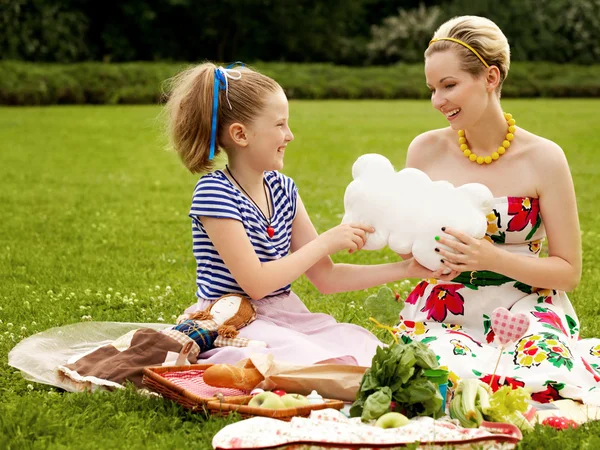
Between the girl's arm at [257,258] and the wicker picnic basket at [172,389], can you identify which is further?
the girl's arm at [257,258]

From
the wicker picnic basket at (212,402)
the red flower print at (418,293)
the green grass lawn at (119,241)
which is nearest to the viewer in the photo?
the wicker picnic basket at (212,402)

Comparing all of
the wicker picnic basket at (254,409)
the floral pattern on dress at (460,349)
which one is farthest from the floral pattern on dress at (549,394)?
the wicker picnic basket at (254,409)

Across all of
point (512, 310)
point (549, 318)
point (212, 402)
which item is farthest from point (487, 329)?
point (212, 402)

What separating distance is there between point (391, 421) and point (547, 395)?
0.83m

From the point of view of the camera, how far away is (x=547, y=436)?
10.1ft

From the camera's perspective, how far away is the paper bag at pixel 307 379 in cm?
328

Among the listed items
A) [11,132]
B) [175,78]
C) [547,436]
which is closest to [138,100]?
[11,132]

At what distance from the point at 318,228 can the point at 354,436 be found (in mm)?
5000

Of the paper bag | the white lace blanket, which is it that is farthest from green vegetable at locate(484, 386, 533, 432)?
the paper bag

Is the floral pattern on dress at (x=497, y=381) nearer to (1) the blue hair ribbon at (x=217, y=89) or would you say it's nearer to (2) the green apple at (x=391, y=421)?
(2) the green apple at (x=391, y=421)

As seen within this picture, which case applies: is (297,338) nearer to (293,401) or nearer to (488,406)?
(293,401)

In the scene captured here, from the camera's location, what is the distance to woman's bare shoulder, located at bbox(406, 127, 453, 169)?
414 cm

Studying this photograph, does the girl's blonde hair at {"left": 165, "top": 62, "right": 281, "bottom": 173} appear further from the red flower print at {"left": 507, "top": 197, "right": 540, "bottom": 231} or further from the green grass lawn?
the red flower print at {"left": 507, "top": 197, "right": 540, "bottom": 231}

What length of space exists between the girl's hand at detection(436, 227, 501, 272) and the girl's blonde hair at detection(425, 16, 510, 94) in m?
0.76
